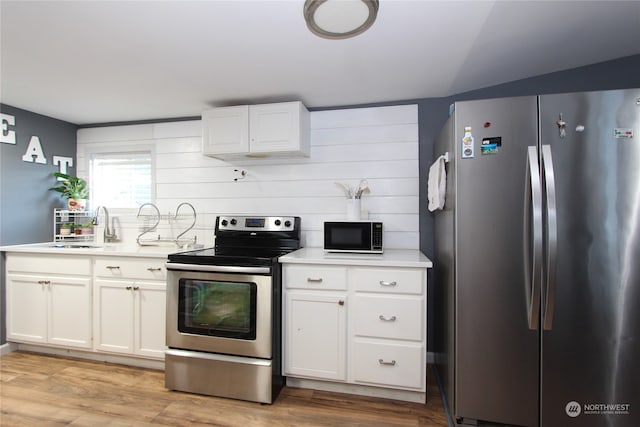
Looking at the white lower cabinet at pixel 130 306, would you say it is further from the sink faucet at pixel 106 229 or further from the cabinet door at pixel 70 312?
the sink faucet at pixel 106 229

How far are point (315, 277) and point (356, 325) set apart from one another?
0.43 m

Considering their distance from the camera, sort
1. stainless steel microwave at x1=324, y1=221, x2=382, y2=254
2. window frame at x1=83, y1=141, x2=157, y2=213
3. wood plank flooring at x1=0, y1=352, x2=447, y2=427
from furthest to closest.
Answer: window frame at x1=83, y1=141, x2=157, y2=213, stainless steel microwave at x1=324, y1=221, x2=382, y2=254, wood plank flooring at x1=0, y1=352, x2=447, y2=427

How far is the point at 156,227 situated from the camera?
10.3 feet

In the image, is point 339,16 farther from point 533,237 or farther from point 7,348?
point 7,348

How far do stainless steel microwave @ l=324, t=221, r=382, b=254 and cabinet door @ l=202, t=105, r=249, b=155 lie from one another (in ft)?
3.36

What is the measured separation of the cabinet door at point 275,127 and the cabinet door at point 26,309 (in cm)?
226

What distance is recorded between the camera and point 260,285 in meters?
2.06

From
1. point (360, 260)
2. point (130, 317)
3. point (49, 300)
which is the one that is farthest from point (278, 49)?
point (49, 300)

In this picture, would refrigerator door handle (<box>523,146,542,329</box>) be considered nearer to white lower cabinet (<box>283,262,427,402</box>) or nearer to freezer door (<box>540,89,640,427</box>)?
freezer door (<box>540,89,640,427</box>)

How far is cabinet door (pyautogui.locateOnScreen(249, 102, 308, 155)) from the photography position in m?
2.51

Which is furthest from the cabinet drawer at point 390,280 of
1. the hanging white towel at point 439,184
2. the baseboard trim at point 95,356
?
the baseboard trim at point 95,356

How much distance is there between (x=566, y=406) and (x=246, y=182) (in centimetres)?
279

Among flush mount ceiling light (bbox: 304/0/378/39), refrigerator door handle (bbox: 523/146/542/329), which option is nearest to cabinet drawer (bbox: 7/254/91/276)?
flush mount ceiling light (bbox: 304/0/378/39)

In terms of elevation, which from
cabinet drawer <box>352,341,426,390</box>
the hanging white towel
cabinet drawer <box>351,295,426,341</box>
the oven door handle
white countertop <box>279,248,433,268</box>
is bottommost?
cabinet drawer <box>352,341,426,390</box>
